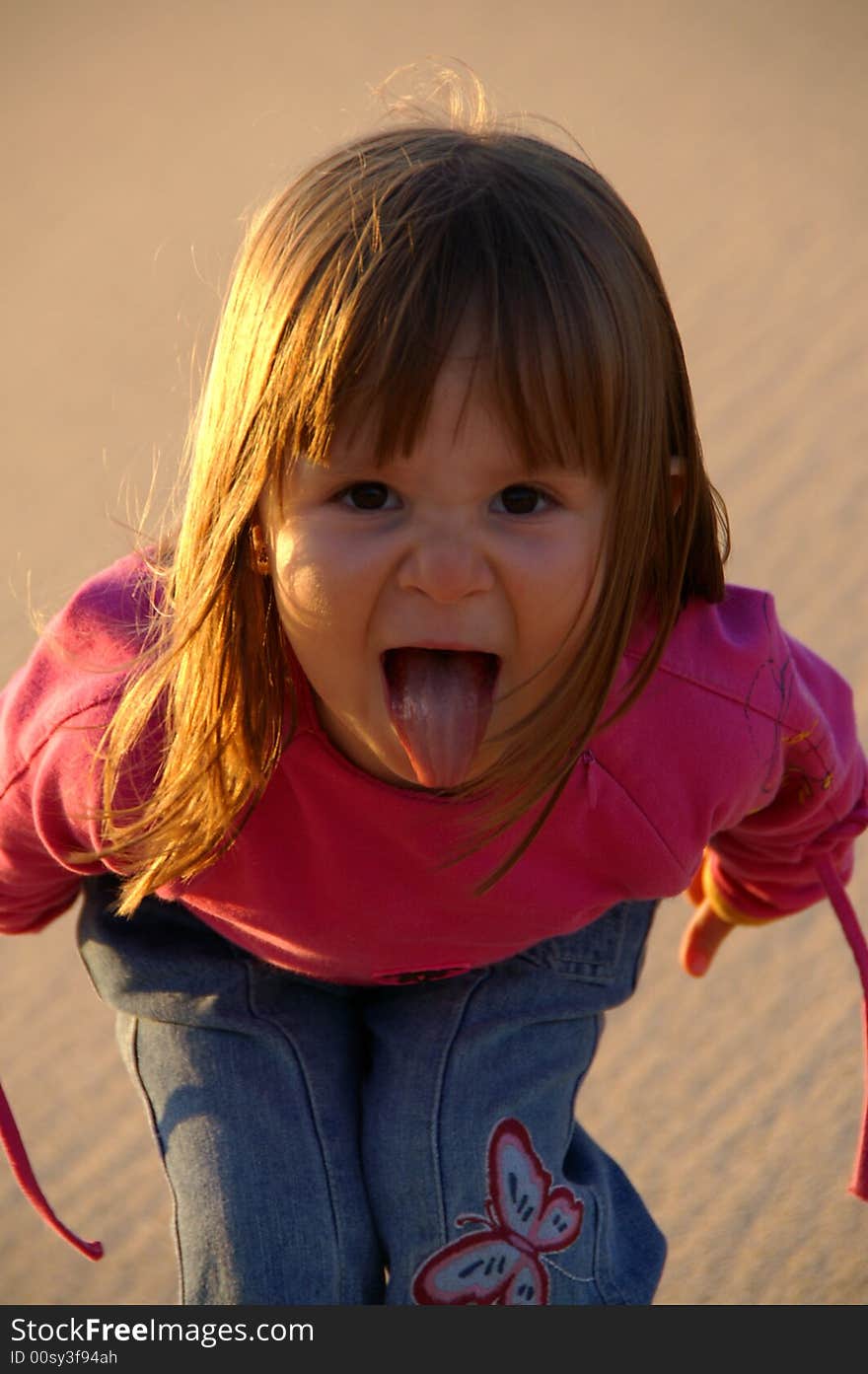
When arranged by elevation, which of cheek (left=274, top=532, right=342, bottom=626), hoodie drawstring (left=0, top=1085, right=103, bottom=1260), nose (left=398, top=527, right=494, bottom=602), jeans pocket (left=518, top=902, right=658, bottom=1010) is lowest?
hoodie drawstring (left=0, top=1085, right=103, bottom=1260)

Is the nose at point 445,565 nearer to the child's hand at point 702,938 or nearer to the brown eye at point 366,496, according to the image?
the brown eye at point 366,496

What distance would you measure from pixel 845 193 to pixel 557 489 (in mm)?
3210

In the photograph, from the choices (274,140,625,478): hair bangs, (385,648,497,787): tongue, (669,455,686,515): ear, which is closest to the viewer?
(274,140,625,478): hair bangs

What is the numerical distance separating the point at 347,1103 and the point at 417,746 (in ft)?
1.90

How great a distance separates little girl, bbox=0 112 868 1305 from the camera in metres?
1.56

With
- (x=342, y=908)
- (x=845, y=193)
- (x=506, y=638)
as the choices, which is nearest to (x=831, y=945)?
(x=342, y=908)

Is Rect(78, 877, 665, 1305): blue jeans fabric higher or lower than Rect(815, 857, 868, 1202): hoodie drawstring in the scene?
lower

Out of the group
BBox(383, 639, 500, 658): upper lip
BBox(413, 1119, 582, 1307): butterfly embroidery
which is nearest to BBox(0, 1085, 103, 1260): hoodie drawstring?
BBox(413, 1119, 582, 1307): butterfly embroidery

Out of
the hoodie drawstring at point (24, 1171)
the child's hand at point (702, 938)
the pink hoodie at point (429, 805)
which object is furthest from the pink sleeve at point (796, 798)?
the hoodie drawstring at point (24, 1171)

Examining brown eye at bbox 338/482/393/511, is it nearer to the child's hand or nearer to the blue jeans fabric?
the blue jeans fabric

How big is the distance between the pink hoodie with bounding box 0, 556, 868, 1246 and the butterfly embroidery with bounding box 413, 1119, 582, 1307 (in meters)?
0.21

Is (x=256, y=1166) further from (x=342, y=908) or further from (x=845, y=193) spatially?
(x=845, y=193)

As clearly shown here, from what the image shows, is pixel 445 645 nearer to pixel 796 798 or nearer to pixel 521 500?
pixel 521 500

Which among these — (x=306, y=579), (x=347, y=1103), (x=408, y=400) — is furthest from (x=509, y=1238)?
(x=408, y=400)
